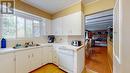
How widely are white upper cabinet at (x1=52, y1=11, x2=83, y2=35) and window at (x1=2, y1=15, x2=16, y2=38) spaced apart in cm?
170

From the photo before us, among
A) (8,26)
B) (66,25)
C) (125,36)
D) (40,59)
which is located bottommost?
(40,59)

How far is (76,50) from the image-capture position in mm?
2430

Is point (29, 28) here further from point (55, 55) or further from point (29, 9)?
point (55, 55)

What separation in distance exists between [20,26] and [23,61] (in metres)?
1.27

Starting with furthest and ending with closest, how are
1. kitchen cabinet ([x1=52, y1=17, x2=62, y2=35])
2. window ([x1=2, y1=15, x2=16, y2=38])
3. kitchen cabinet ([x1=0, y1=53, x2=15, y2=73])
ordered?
kitchen cabinet ([x1=52, y1=17, x2=62, y2=35])
window ([x1=2, y1=15, x2=16, y2=38])
kitchen cabinet ([x1=0, y1=53, x2=15, y2=73])

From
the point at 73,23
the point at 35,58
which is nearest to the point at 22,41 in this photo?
the point at 35,58

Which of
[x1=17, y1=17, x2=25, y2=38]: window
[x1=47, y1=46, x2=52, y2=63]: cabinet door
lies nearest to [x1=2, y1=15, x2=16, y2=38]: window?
[x1=17, y1=17, x2=25, y2=38]: window

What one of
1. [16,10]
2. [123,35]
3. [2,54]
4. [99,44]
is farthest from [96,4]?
A: [99,44]

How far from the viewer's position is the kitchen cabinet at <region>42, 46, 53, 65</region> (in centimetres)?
339

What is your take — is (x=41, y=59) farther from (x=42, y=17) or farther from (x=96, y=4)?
(x=96, y=4)

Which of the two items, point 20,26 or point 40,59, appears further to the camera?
point 40,59

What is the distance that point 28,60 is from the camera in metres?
2.71

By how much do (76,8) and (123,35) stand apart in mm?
2146

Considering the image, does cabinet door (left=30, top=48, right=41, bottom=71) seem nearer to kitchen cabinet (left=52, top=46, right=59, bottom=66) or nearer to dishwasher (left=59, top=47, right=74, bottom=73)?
kitchen cabinet (left=52, top=46, right=59, bottom=66)
